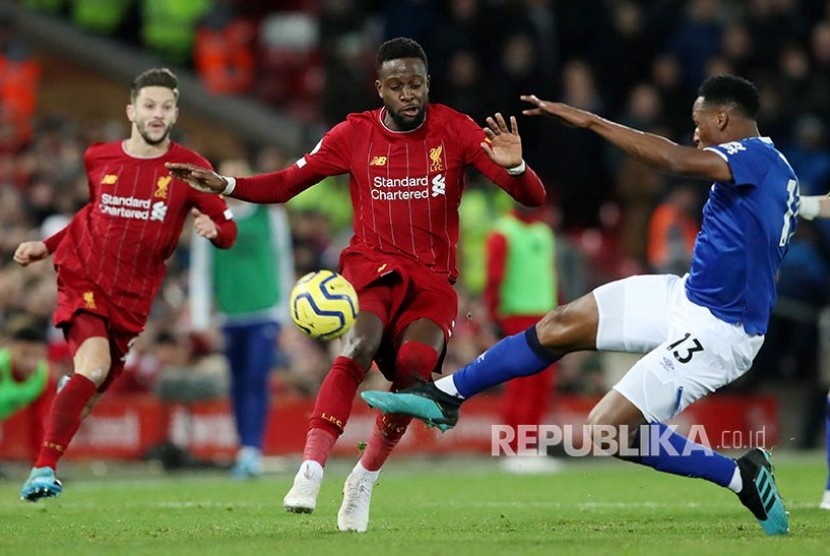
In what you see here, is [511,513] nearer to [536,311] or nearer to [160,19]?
[536,311]

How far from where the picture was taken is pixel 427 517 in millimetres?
9594

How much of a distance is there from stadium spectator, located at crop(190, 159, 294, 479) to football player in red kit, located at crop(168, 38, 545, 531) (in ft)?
16.7

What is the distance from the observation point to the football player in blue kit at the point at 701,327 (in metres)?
8.02

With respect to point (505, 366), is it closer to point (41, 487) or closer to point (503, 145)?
point (503, 145)

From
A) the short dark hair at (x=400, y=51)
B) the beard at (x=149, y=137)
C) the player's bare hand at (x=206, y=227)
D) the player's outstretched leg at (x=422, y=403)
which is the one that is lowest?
the player's outstretched leg at (x=422, y=403)

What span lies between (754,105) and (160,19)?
46.1 feet

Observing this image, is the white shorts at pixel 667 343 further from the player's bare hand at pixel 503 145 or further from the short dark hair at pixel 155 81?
the short dark hair at pixel 155 81

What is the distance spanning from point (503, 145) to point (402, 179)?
0.64m

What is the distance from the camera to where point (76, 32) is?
844 inches

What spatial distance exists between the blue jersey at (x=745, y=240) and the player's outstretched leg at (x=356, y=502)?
75.4 inches

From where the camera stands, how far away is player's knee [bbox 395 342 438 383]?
27.0ft

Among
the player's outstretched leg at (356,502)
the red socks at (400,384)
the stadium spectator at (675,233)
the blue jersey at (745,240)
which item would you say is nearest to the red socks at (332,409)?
the red socks at (400,384)

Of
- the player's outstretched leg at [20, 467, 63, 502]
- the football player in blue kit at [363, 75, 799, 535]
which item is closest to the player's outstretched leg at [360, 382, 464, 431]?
the football player in blue kit at [363, 75, 799, 535]

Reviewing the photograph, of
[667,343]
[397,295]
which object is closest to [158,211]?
[397,295]
